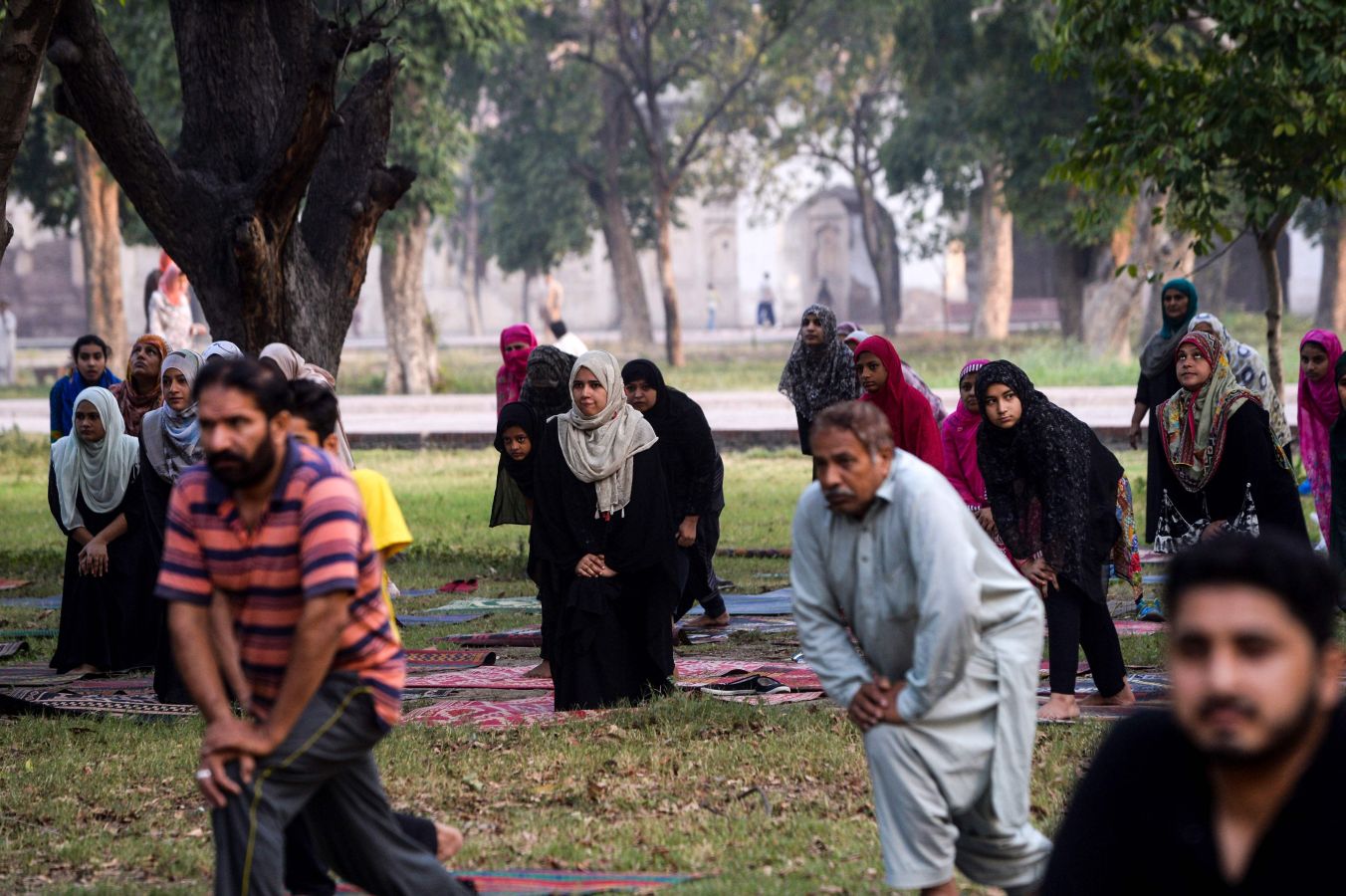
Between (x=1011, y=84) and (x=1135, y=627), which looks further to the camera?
(x=1011, y=84)

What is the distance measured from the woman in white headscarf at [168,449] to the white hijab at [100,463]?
1.91 feet

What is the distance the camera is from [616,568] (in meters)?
7.37

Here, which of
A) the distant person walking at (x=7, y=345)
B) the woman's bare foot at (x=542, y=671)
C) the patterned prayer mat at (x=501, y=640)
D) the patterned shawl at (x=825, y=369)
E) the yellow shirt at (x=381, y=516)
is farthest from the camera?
the distant person walking at (x=7, y=345)

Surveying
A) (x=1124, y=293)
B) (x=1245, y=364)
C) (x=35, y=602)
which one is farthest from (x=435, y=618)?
(x=1124, y=293)

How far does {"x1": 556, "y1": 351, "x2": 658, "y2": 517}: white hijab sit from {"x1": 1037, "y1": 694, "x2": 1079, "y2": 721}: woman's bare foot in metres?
1.82

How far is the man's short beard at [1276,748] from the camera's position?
7.32ft

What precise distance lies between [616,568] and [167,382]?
7.07 feet

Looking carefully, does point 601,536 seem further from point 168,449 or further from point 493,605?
point 493,605

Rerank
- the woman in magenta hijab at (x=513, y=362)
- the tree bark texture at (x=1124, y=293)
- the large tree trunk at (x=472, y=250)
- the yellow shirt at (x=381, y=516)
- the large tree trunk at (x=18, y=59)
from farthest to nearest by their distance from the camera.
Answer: the large tree trunk at (x=472, y=250)
the tree bark texture at (x=1124, y=293)
the woman in magenta hijab at (x=513, y=362)
the large tree trunk at (x=18, y=59)
the yellow shirt at (x=381, y=516)

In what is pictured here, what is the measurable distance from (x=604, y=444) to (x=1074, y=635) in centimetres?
197

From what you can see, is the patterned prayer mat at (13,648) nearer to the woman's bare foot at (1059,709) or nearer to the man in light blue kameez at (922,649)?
the woman's bare foot at (1059,709)

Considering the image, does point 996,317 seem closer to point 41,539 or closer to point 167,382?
point 41,539

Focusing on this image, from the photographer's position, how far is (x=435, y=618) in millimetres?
10164

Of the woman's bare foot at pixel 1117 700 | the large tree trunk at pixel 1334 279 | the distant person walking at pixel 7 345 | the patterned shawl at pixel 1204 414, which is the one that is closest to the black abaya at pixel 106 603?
the woman's bare foot at pixel 1117 700
